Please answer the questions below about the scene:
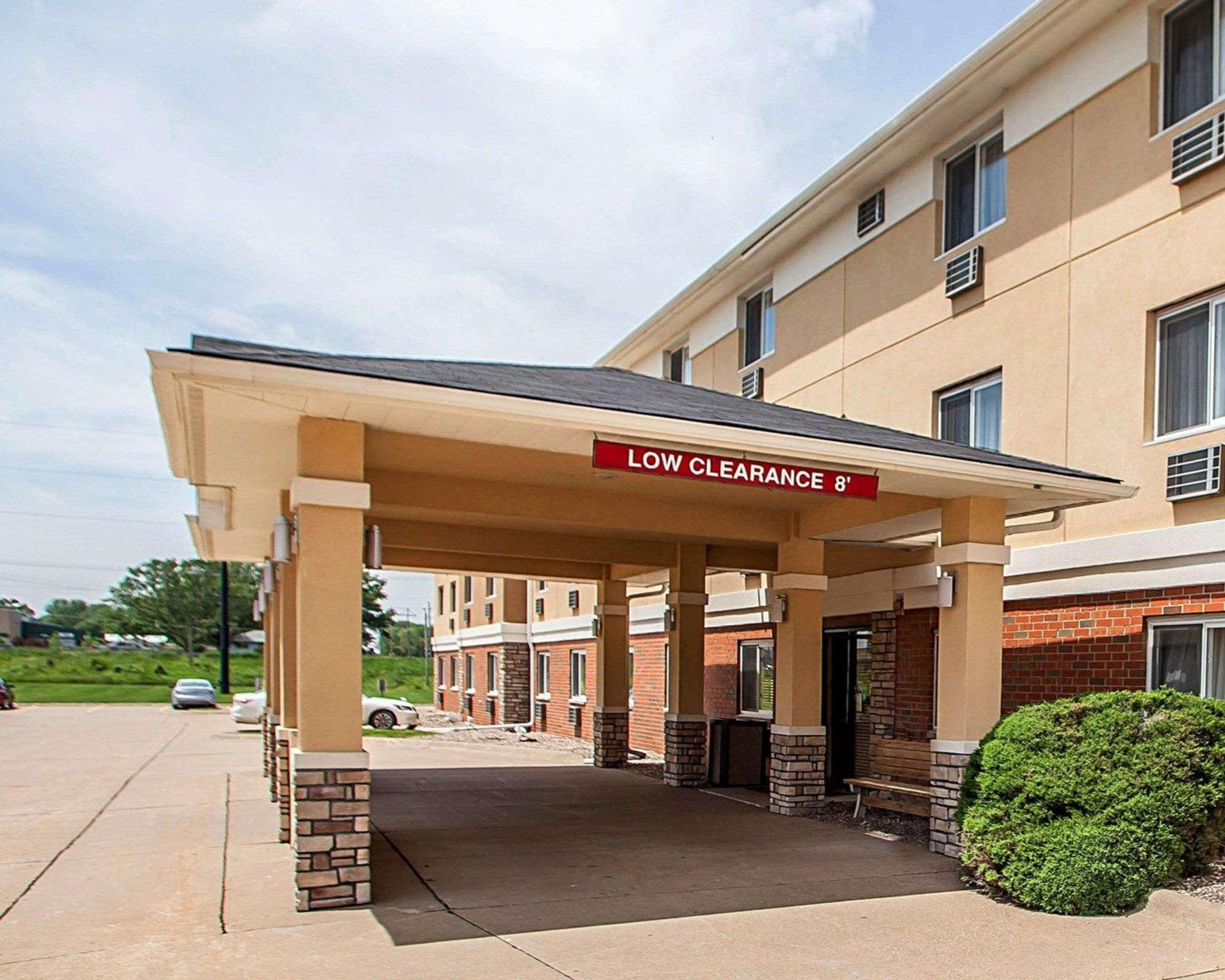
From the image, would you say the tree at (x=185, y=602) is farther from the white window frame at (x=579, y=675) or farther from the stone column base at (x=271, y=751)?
the stone column base at (x=271, y=751)

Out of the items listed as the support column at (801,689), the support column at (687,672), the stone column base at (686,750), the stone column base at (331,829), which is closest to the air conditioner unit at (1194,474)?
the support column at (801,689)

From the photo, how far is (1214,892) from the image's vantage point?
7.88 metres

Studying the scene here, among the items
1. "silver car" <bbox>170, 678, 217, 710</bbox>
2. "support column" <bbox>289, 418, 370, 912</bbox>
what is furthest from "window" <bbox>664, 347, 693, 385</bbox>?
"silver car" <bbox>170, 678, 217, 710</bbox>

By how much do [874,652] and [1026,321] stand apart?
475 centimetres

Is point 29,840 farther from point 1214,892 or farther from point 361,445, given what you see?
point 1214,892

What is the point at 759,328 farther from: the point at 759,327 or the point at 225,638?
the point at 225,638

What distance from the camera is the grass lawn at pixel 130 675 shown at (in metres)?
47.2

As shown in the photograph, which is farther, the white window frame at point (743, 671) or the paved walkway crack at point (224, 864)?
the white window frame at point (743, 671)

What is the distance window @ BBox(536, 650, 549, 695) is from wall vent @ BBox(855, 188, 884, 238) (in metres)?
16.6

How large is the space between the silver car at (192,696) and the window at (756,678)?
29.5 m

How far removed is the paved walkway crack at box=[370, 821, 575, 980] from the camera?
20.9ft

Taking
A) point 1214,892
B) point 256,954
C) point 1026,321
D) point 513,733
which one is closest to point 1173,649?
point 1214,892

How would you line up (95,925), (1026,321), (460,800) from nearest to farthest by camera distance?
(95,925), (1026,321), (460,800)

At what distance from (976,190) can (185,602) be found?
7120 cm
